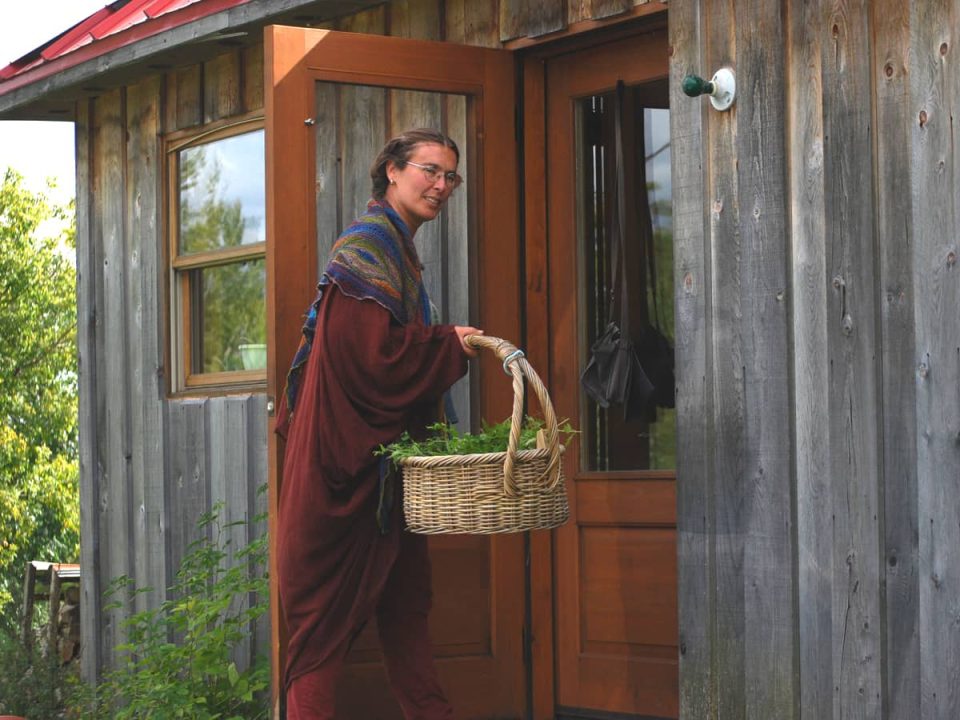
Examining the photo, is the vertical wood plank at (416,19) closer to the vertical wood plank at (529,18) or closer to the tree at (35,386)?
the vertical wood plank at (529,18)

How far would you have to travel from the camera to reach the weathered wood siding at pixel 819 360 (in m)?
4.48

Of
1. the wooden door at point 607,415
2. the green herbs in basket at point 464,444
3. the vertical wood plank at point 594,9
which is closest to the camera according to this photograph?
the green herbs in basket at point 464,444

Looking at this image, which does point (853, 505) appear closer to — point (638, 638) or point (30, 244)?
point (638, 638)

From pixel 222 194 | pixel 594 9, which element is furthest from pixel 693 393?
pixel 222 194

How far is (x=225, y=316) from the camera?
324 inches

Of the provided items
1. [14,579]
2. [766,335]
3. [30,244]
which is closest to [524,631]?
[766,335]

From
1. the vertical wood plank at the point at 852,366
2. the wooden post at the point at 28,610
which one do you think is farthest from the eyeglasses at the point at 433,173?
the wooden post at the point at 28,610

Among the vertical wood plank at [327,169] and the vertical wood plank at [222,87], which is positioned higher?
the vertical wood plank at [222,87]

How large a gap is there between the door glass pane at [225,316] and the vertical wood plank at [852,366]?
12.5 feet

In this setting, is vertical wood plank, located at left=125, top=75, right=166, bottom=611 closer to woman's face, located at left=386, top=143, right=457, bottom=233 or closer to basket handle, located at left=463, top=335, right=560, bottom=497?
woman's face, located at left=386, top=143, right=457, bottom=233

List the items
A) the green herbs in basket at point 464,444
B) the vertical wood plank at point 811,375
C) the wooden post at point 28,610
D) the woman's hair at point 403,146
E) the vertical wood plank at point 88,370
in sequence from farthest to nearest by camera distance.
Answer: the wooden post at point 28,610, the vertical wood plank at point 88,370, the woman's hair at point 403,146, the green herbs in basket at point 464,444, the vertical wood plank at point 811,375

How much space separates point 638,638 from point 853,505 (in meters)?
1.62

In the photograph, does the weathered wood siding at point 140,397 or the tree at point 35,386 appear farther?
the tree at point 35,386

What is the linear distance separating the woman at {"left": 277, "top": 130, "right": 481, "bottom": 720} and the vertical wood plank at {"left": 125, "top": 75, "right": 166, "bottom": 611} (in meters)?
2.97
